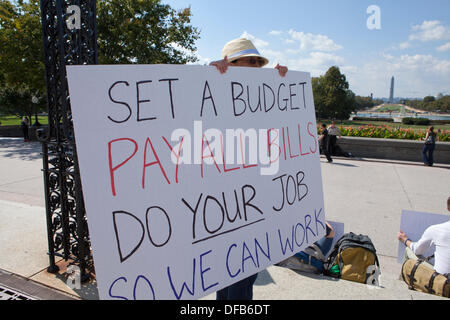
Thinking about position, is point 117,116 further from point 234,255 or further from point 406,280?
point 406,280

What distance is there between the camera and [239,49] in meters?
2.17

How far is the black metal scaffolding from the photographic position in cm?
262

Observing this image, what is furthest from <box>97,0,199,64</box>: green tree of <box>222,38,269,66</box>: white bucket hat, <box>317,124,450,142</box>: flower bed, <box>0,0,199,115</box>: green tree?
<box>222,38,269,66</box>: white bucket hat

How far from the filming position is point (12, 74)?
1473cm

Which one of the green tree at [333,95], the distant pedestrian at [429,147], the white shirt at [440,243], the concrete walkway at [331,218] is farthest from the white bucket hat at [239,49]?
the green tree at [333,95]

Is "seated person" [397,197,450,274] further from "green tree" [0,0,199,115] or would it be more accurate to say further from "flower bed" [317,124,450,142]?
"green tree" [0,0,199,115]

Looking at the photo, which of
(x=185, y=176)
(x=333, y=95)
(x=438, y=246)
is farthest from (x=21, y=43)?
(x=333, y=95)

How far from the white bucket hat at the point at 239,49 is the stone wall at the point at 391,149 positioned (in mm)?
11454

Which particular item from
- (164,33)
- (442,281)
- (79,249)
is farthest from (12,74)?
(442,281)

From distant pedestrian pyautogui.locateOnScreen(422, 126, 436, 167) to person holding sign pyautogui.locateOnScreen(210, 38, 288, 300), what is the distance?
10670 millimetres

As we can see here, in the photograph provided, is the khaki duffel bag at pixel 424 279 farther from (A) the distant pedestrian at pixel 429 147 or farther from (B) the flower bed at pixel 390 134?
(B) the flower bed at pixel 390 134

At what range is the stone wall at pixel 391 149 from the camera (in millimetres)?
11539

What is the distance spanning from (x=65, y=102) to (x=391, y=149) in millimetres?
12352

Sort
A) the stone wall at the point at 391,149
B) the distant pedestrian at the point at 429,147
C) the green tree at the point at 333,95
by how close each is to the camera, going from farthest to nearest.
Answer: the green tree at the point at 333,95
the stone wall at the point at 391,149
the distant pedestrian at the point at 429,147
